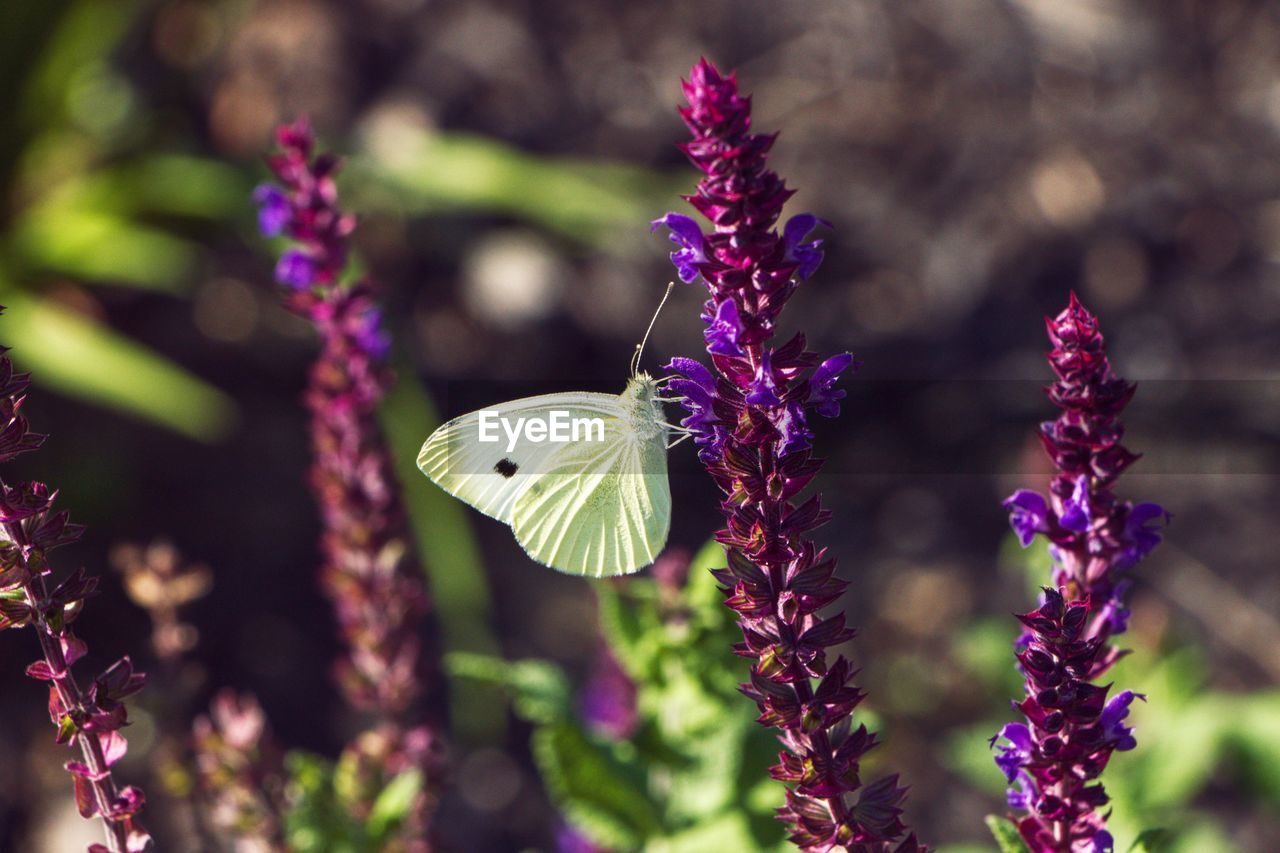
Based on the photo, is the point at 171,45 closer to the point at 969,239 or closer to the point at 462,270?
the point at 462,270

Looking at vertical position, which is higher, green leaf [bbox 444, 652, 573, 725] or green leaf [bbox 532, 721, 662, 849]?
green leaf [bbox 444, 652, 573, 725]

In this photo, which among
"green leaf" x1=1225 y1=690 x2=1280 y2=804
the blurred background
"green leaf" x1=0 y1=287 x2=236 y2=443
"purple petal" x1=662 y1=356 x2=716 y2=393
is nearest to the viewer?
"purple petal" x1=662 y1=356 x2=716 y2=393

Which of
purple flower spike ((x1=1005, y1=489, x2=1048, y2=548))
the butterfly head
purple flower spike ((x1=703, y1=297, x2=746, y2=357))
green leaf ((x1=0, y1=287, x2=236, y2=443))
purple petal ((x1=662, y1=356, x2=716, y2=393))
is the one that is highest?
green leaf ((x1=0, y1=287, x2=236, y2=443))

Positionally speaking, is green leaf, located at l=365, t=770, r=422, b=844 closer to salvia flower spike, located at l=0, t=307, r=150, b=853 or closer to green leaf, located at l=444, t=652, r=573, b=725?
green leaf, located at l=444, t=652, r=573, b=725

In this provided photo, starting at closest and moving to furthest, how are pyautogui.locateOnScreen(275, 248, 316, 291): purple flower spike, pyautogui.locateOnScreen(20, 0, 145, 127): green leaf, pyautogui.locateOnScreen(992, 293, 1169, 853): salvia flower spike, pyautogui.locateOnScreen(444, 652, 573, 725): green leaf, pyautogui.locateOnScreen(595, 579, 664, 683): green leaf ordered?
pyautogui.locateOnScreen(992, 293, 1169, 853): salvia flower spike < pyautogui.locateOnScreen(275, 248, 316, 291): purple flower spike < pyautogui.locateOnScreen(444, 652, 573, 725): green leaf < pyautogui.locateOnScreen(595, 579, 664, 683): green leaf < pyautogui.locateOnScreen(20, 0, 145, 127): green leaf

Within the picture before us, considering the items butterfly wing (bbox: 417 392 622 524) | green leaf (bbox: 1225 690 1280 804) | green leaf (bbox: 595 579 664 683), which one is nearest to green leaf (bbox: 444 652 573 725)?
green leaf (bbox: 595 579 664 683)

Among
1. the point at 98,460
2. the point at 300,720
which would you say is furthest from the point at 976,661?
the point at 98,460
